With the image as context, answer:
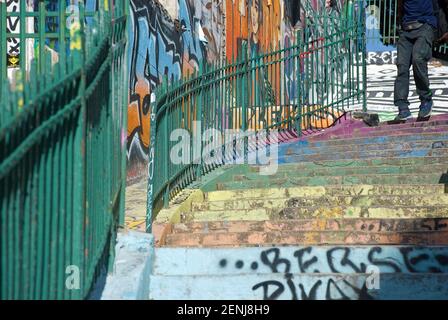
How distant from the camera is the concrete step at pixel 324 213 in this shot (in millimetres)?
6582

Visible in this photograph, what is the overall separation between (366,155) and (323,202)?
2.21m

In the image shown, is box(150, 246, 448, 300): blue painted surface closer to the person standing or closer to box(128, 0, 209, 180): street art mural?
box(128, 0, 209, 180): street art mural

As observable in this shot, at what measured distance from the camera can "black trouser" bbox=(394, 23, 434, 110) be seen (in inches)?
408

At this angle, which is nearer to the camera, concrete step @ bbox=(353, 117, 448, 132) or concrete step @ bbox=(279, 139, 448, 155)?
concrete step @ bbox=(279, 139, 448, 155)

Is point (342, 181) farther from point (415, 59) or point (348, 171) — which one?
point (415, 59)

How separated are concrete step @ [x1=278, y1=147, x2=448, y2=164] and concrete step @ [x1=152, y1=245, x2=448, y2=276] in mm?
3307

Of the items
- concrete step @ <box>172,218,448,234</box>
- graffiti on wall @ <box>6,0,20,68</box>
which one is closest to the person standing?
concrete step @ <box>172,218,448,234</box>

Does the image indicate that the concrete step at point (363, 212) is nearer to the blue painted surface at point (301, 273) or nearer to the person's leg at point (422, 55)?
the blue painted surface at point (301, 273)

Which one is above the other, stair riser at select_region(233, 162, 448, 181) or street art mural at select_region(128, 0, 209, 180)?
street art mural at select_region(128, 0, 209, 180)

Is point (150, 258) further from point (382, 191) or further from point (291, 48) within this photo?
point (291, 48)

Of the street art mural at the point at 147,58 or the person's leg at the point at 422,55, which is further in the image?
the person's leg at the point at 422,55

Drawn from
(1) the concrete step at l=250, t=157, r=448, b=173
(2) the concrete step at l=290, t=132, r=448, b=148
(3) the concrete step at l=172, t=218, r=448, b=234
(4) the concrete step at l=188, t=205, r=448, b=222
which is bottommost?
(3) the concrete step at l=172, t=218, r=448, b=234

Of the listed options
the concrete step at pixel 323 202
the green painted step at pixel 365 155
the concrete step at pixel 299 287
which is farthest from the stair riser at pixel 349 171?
the concrete step at pixel 299 287

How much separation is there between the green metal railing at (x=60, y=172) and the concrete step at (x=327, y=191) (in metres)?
2.55
